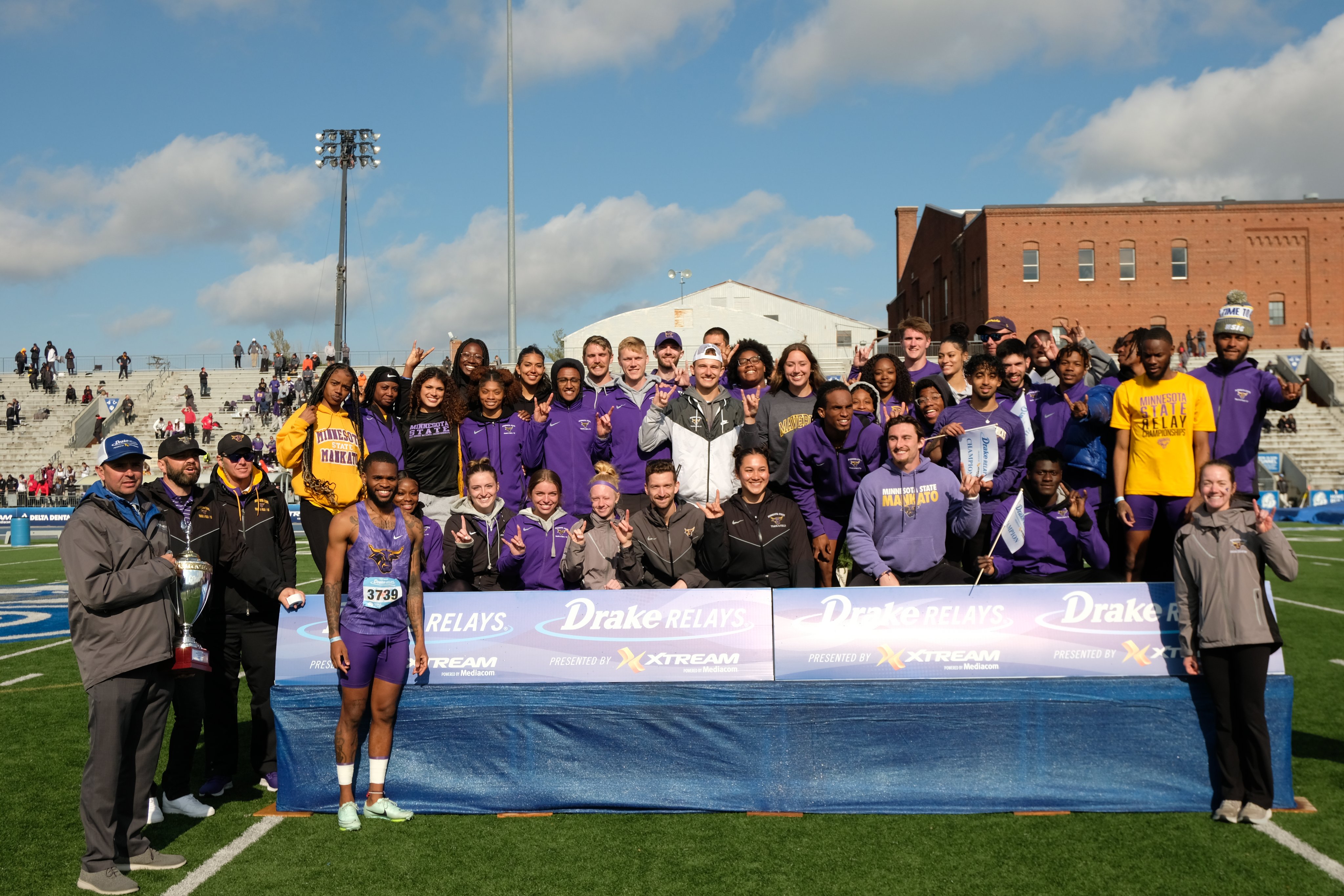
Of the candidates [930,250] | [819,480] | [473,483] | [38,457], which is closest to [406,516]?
[473,483]

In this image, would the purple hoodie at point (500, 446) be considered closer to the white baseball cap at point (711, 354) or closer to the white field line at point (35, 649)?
the white baseball cap at point (711, 354)

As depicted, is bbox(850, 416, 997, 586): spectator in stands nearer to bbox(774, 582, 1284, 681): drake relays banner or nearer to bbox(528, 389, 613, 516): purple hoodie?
bbox(774, 582, 1284, 681): drake relays banner

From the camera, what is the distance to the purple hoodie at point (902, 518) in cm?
619

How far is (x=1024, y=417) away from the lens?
6852mm

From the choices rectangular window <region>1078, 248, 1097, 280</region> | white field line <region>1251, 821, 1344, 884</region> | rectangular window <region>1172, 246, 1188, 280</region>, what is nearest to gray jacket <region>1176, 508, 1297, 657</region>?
white field line <region>1251, 821, 1344, 884</region>

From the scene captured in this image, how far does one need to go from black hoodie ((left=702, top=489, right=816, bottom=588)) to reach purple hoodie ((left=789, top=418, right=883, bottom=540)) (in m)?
0.38

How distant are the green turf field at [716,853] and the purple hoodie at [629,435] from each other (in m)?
2.79

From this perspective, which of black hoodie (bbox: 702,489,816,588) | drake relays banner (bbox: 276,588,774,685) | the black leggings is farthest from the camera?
black hoodie (bbox: 702,489,816,588)

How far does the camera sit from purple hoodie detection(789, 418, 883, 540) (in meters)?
6.69

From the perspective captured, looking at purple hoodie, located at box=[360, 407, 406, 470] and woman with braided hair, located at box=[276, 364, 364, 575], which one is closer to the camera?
woman with braided hair, located at box=[276, 364, 364, 575]

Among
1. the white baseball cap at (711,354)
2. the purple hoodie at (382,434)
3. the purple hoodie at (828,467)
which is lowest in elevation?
the purple hoodie at (828,467)

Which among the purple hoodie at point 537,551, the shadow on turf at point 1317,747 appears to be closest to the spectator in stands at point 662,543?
the purple hoodie at point 537,551

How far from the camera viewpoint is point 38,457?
38.5m

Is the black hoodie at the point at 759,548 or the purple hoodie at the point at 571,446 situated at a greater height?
the purple hoodie at the point at 571,446
